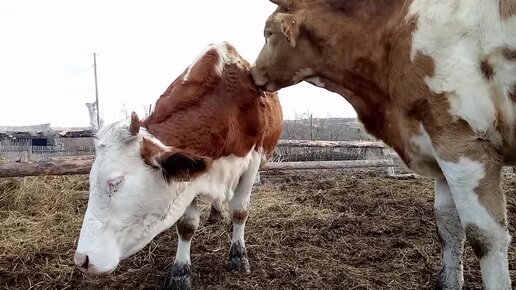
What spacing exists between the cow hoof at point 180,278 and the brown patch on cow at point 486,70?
105 inches

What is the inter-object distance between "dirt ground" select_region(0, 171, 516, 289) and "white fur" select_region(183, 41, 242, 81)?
1.72 m

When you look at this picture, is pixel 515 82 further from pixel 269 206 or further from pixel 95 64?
pixel 95 64

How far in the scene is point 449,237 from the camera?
3.29 metres

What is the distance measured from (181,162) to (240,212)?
148cm

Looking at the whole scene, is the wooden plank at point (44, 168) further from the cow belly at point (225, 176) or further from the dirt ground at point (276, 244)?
the cow belly at point (225, 176)

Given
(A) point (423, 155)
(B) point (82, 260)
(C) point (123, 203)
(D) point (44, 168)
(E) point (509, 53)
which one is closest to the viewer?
(E) point (509, 53)

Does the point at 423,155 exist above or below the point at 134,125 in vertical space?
below

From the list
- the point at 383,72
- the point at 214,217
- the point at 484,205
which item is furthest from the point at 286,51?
the point at 214,217

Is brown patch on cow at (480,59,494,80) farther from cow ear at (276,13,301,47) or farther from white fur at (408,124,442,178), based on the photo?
cow ear at (276,13,301,47)

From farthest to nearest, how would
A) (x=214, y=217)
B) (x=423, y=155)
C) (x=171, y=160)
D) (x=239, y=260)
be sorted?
(x=214, y=217), (x=239, y=260), (x=171, y=160), (x=423, y=155)

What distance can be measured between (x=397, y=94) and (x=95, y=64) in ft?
91.0

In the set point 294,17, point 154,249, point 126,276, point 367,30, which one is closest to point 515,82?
point 367,30

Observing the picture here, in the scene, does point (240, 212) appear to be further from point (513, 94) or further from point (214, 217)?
point (513, 94)

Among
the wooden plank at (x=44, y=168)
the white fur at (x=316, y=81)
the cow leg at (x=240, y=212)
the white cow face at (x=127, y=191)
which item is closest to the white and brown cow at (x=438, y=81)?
the white fur at (x=316, y=81)
